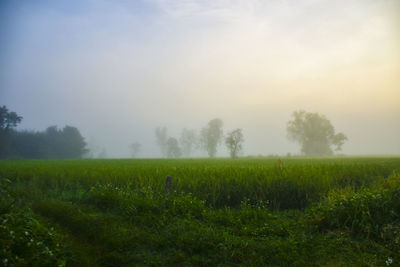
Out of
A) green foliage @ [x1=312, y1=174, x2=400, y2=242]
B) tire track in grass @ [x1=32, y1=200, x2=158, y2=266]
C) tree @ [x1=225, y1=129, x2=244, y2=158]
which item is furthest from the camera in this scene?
tree @ [x1=225, y1=129, x2=244, y2=158]

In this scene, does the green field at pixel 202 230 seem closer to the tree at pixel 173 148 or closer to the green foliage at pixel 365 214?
the green foliage at pixel 365 214

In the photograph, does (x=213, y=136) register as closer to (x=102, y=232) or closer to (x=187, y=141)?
(x=187, y=141)

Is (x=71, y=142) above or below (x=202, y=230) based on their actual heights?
above

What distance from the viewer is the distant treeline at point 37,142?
50.6 metres

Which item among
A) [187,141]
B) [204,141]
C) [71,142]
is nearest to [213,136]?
[204,141]

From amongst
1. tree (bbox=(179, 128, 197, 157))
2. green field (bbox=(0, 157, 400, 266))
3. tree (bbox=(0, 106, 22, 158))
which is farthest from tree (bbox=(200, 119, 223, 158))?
green field (bbox=(0, 157, 400, 266))

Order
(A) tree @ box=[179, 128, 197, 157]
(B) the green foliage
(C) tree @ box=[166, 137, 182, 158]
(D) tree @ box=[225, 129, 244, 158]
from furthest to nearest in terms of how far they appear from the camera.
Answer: (A) tree @ box=[179, 128, 197, 157], (C) tree @ box=[166, 137, 182, 158], (D) tree @ box=[225, 129, 244, 158], (B) the green foliage

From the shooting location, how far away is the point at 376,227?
5.67 metres

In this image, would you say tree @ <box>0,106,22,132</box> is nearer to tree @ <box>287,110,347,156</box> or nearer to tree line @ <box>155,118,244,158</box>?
tree line @ <box>155,118,244,158</box>

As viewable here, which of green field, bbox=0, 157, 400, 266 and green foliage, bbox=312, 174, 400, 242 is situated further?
green foliage, bbox=312, 174, 400, 242

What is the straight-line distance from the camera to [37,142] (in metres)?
59.1

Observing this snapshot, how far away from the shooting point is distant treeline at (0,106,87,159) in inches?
1993

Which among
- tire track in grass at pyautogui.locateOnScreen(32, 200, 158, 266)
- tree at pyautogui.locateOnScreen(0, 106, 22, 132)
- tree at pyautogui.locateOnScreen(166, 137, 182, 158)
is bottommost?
tire track in grass at pyautogui.locateOnScreen(32, 200, 158, 266)

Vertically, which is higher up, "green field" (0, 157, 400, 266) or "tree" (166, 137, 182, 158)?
"tree" (166, 137, 182, 158)
